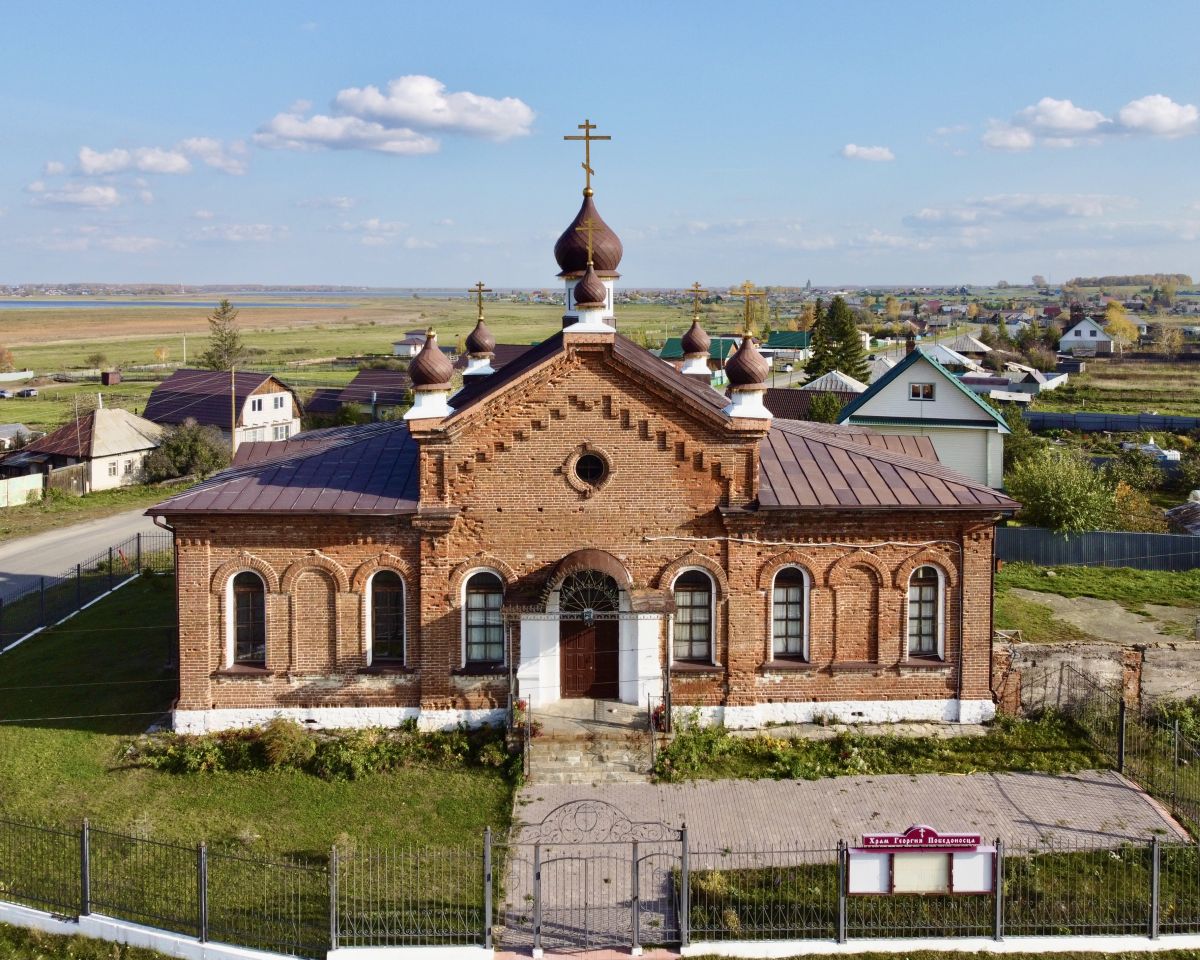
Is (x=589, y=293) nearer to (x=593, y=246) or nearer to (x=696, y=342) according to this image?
(x=593, y=246)

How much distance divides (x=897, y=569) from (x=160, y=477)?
126 feet

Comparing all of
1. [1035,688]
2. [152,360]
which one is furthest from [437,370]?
[152,360]

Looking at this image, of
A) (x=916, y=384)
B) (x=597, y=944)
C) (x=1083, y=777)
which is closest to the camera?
(x=597, y=944)

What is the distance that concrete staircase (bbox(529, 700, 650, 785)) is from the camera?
17438 mm

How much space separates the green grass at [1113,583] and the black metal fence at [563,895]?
44.5 feet

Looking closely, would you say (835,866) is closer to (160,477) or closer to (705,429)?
(705,429)

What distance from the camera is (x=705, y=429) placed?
18625mm

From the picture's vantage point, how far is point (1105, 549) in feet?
102

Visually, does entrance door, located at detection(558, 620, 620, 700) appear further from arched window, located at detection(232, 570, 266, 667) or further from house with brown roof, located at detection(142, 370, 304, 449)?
house with brown roof, located at detection(142, 370, 304, 449)

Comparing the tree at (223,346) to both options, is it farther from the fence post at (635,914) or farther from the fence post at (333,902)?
the fence post at (635,914)

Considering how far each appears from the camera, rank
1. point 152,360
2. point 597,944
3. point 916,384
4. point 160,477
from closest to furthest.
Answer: point 597,944
point 916,384
point 160,477
point 152,360

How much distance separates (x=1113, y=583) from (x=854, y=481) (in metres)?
13.0

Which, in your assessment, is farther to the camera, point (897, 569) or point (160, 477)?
point (160, 477)

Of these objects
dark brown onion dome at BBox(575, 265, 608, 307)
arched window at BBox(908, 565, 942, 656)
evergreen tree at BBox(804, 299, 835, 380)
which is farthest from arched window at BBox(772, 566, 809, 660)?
evergreen tree at BBox(804, 299, 835, 380)
